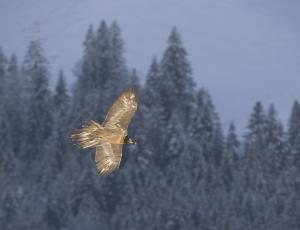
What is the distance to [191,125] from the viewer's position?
69.6 metres

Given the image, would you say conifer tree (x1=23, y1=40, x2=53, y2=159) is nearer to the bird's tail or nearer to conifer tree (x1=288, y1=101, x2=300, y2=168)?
conifer tree (x1=288, y1=101, x2=300, y2=168)

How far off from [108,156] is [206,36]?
277ft

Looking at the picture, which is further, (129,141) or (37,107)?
(37,107)

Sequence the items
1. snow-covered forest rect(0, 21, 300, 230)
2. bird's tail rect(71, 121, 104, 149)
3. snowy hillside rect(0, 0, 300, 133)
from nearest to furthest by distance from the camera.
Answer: bird's tail rect(71, 121, 104, 149), snow-covered forest rect(0, 21, 300, 230), snowy hillside rect(0, 0, 300, 133)

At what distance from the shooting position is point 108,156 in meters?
19.1

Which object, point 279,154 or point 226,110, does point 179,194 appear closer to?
point 279,154

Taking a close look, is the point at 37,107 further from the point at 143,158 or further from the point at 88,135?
the point at 88,135

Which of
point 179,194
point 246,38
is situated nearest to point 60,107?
point 179,194

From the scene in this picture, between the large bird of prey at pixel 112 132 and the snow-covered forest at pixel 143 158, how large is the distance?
38514 millimetres

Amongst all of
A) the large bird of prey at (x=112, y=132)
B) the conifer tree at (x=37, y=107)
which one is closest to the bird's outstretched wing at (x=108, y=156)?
the large bird of prey at (x=112, y=132)

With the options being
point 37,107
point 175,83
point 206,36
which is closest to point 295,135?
point 175,83

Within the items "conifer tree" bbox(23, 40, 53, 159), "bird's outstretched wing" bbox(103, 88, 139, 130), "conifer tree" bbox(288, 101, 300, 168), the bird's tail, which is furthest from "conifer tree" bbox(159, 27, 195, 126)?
the bird's tail

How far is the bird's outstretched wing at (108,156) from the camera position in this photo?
62.1 ft

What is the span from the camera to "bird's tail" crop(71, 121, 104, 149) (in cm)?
1764
